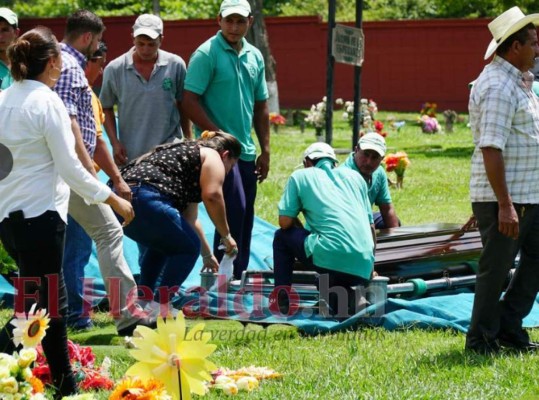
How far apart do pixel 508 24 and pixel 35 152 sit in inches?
96.8

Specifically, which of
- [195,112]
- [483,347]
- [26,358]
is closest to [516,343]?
[483,347]

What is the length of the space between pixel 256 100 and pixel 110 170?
1.91 meters

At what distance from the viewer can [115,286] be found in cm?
622

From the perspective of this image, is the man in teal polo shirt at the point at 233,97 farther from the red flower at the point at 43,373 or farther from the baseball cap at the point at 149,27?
the red flower at the point at 43,373

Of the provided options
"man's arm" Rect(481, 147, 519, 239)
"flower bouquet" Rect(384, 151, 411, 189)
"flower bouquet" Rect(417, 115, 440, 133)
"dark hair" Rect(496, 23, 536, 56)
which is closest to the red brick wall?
"flower bouquet" Rect(417, 115, 440, 133)

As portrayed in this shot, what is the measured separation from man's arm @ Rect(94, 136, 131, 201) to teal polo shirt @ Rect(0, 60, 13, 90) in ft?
3.83

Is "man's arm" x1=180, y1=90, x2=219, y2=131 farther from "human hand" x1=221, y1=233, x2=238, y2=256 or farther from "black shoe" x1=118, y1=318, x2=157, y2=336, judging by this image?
"black shoe" x1=118, y1=318, x2=157, y2=336

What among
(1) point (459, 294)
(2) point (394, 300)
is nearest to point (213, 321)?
(2) point (394, 300)

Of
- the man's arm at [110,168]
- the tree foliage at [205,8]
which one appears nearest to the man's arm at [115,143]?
the man's arm at [110,168]

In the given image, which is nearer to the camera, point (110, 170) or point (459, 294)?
point (110, 170)

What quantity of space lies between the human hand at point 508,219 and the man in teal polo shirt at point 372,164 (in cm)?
204

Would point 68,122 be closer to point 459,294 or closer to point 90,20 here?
point 90,20

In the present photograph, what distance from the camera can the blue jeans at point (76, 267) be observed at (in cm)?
664

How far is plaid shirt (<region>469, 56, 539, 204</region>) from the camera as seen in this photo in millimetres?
5602
